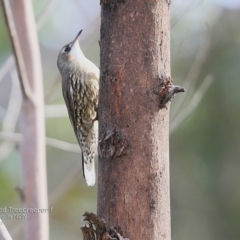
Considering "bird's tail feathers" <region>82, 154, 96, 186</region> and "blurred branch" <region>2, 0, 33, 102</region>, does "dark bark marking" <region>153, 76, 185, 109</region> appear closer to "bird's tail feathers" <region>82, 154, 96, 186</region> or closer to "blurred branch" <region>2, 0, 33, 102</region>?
"blurred branch" <region>2, 0, 33, 102</region>

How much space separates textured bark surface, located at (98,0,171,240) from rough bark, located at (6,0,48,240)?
2.08 feet

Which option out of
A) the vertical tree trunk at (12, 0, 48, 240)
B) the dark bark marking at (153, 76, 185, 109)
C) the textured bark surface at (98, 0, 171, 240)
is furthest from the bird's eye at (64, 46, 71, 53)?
the dark bark marking at (153, 76, 185, 109)

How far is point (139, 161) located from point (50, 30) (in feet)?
15.3

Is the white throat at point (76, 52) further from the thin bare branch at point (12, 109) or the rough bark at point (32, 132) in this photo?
the rough bark at point (32, 132)

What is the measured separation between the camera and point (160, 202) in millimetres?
1664

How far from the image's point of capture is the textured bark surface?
65.1 inches

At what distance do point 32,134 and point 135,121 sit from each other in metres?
0.87

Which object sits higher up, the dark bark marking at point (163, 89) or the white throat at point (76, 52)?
the white throat at point (76, 52)

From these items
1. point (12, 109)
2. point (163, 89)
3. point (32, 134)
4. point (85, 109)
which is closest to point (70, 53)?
point (85, 109)

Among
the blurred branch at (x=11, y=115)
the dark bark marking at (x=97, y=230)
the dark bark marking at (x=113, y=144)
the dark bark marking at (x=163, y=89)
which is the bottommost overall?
the dark bark marking at (x=97, y=230)

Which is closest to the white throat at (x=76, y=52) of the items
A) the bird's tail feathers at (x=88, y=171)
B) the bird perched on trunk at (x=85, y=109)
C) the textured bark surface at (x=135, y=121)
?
the bird perched on trunk at (x=85, y=109)

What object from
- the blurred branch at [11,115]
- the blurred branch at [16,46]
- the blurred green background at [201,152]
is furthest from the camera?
the blurred green background at [201,152]

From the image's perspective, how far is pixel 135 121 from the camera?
1.69 meters

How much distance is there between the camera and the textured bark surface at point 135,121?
165 cm
